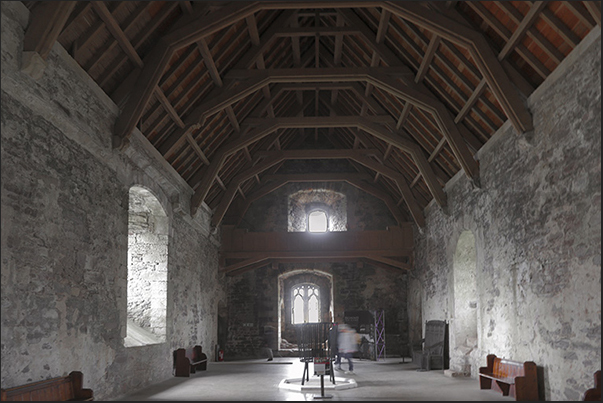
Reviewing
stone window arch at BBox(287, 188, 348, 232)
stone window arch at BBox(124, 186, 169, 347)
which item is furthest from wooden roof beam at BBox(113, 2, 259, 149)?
stone window arch at BBox(287, 188, 348, 232)

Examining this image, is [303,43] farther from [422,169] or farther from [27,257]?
[27,257]

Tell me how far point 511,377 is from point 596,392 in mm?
2224

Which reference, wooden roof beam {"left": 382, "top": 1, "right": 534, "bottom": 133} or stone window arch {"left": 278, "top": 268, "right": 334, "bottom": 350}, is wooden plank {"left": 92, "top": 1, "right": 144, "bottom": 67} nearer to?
wooden roof beam {"left": 382, "top": 1, "right": 534, "bottom": 133}

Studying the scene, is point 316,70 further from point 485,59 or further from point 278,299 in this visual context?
point 278,299

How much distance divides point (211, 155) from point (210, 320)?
4979mm

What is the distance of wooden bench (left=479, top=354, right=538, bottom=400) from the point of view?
686 centimetres

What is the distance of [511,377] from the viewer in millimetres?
7543

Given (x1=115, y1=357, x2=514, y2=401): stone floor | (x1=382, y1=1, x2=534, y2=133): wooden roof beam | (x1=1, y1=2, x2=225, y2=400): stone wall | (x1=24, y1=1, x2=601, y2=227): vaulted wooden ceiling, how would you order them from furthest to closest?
1. (x1=115, y1=357, x2=514, y2=401): stone floor
2. (x1=382, y1=1, x2=534, y2=133): wooden roof beam
3. (x1=24, y1=1, x2=601, y2=227): vaulted wooden ceiling
4. (x1=1, y1=2, x2=225, y2=400): stone wall

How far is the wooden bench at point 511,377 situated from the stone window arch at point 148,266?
5493 millimetres

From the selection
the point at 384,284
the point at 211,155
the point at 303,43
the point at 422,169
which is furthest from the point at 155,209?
the point at 384,284

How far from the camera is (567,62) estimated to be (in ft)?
20.1

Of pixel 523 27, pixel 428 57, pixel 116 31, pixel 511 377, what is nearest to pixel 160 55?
pixel 116 31

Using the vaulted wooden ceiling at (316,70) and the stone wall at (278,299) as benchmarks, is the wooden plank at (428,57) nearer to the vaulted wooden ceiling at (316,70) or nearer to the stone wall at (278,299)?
the vaulted wooden ceiling at (316,70)

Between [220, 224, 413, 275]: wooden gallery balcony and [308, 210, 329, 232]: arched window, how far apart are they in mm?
2125
